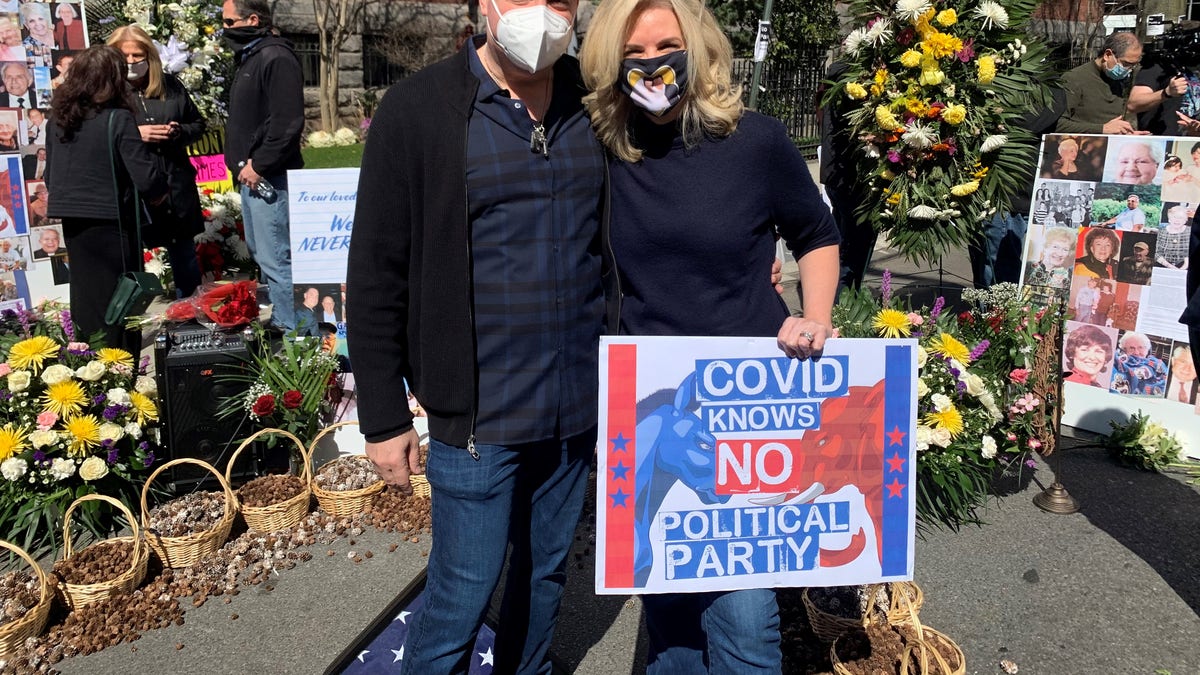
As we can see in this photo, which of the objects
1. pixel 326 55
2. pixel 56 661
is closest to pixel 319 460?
pixel 56 661

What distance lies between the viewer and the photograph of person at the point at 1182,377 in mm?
4746

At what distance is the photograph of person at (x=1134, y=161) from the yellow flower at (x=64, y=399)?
4.87m

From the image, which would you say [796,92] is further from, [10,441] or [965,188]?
[10,441]

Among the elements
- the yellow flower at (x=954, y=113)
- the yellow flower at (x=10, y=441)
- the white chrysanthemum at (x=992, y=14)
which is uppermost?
the white chrysanthemum at (x=992, y=14)

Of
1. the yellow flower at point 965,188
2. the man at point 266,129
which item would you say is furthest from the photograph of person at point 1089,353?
the man at point 266,129

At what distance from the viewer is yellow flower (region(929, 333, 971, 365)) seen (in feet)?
13.4

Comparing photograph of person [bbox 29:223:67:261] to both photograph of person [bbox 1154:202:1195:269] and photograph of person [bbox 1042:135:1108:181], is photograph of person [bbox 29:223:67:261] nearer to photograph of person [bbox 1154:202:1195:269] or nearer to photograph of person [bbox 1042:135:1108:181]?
photograph of person [bbox 1042:135:1108:181]

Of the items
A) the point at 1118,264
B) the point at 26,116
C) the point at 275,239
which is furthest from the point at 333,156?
the point at 1118,264

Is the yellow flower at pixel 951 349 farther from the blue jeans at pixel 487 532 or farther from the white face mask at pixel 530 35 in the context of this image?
the white face mask at pixel 530 35

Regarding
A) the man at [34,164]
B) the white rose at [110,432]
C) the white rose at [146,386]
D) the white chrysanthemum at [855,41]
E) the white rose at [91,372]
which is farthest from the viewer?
the man at [34,164]

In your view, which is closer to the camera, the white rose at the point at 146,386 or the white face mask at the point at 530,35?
the white face mask at the point at 530,35

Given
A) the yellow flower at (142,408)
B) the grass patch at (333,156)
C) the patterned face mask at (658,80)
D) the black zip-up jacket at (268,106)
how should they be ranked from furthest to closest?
the grass patch at (333,156) < the black zip-up jacket at (268,106) < the yellow flower at (142,408) < the patterned face mask at (658,80)

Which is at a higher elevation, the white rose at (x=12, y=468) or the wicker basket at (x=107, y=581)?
the white rose at (x=12, y=468)

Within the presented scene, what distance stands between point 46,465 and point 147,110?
2.69 m
